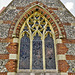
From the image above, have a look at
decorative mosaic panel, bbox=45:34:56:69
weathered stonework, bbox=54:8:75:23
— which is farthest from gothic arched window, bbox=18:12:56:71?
weathered stonework, bbox=54:8:75:23

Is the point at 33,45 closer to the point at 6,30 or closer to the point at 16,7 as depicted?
the point at 6,30

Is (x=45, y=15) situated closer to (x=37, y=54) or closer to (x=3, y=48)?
(x=37, y=54)

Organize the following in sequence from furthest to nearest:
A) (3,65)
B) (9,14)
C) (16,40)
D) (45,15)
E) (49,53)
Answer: (45,15)
(9,14)
(49,53)
(16,40)
(3,65)

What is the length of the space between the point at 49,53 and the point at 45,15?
2.33 m

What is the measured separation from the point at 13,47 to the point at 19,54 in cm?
50

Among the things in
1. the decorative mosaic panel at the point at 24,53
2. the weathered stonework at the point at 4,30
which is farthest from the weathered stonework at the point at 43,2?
the decorative mosaic panel at the point at 24,53

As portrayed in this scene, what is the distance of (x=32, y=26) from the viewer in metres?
5.77

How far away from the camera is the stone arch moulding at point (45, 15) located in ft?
18.2

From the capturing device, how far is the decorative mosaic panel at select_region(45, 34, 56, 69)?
5234 millimetres

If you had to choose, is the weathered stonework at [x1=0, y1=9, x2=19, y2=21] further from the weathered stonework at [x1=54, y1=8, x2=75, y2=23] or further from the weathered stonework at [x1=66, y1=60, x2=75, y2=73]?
the weathered stonework at [x1=66, y1=60, x2=75, y2=73]

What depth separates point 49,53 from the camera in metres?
5.44

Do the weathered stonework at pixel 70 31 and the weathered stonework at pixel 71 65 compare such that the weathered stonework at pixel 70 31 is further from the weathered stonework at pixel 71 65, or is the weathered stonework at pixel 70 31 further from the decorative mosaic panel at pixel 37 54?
the decorative mosaic panel at pixel 37 54

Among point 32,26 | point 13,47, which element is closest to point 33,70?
point 13,47

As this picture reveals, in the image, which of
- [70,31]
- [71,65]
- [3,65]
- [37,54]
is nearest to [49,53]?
[37,54]
